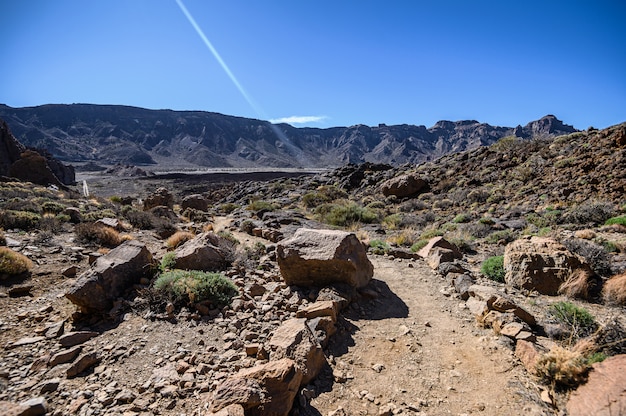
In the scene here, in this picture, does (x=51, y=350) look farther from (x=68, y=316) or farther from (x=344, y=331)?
(x=344, y=331)

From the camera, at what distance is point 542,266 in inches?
218

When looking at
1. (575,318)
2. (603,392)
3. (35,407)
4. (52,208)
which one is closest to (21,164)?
(52,208)

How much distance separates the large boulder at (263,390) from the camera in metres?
2.69

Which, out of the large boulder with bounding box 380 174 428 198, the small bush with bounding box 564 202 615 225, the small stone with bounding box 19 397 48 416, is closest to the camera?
the small stone with bounding box 19 397 48 416

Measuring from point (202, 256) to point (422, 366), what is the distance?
15.6 feet

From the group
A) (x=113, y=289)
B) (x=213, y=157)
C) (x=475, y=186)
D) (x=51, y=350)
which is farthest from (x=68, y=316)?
(x=213, y=157)

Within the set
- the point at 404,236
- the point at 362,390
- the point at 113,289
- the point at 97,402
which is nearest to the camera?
the point at 97,402

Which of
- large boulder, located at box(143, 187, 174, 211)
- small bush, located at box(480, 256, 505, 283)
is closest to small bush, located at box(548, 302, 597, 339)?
small bush, located at box(480, 256, 505, 283)

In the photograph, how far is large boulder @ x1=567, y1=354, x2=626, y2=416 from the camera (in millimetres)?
2609

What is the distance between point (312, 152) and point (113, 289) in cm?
14886

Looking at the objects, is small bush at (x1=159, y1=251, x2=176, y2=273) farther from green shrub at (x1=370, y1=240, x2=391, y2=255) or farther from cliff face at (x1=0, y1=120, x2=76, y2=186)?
cliff face at (x1=0, y1=120, x2=76, y2=186)

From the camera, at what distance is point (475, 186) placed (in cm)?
1927

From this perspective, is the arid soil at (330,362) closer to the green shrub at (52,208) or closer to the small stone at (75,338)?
the small stone at (75,338)

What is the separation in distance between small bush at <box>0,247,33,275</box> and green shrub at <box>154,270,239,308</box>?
9.16 ft
